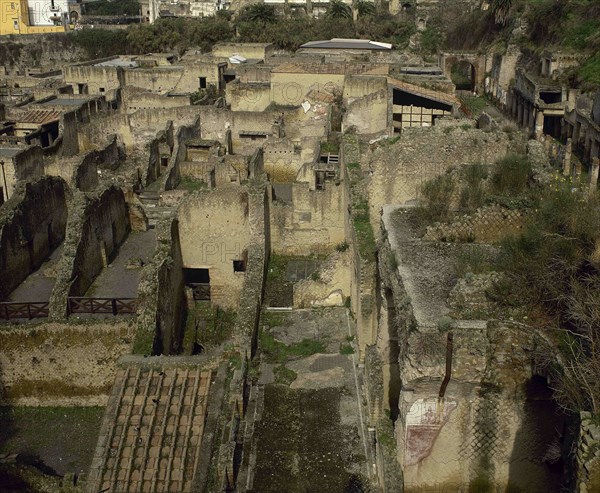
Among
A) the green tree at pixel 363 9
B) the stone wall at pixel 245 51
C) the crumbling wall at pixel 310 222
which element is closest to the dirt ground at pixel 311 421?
the crumbling wall at pixel 310 222

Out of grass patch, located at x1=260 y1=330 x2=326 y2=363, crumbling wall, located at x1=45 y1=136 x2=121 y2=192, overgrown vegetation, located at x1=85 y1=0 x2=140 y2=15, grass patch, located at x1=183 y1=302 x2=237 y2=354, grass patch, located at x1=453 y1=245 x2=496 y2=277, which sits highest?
overgrown vegetation, located at x1=85 y1=0 x2=140 y2=15

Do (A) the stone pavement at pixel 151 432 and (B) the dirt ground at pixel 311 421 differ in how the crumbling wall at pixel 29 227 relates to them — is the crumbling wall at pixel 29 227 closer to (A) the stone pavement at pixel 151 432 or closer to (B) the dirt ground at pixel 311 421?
(A) the stone pavement at pixel 151 432

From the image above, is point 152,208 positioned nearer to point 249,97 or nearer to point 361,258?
point 361,258

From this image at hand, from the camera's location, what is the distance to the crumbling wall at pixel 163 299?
12820 millimetres

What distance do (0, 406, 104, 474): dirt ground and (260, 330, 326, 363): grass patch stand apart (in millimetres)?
3280

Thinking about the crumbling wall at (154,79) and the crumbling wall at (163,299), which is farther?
the crumbling wall at (154,79)

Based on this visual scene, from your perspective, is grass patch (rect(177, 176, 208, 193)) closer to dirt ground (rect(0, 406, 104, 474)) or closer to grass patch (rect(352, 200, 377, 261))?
grass patch (rect(352, 200, 377, 261))

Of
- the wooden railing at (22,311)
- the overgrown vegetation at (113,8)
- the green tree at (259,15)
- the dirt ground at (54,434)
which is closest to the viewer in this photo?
the dirt ground at (54,434)

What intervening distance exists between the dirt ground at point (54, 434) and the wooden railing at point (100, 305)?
1929 mm

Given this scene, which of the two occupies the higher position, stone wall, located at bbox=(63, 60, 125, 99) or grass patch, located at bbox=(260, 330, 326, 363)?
stone wall, located at bbox=(63, 60, 125, 99)

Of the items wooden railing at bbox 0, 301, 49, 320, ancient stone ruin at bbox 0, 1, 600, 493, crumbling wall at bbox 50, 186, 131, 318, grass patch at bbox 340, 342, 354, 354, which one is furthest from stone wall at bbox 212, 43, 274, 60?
grass patch at bbox 340, 342, 354, 354

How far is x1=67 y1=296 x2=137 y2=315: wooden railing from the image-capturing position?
1384 cm

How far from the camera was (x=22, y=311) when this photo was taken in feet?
46.3

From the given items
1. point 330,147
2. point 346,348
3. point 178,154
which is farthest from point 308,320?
point 178,154
